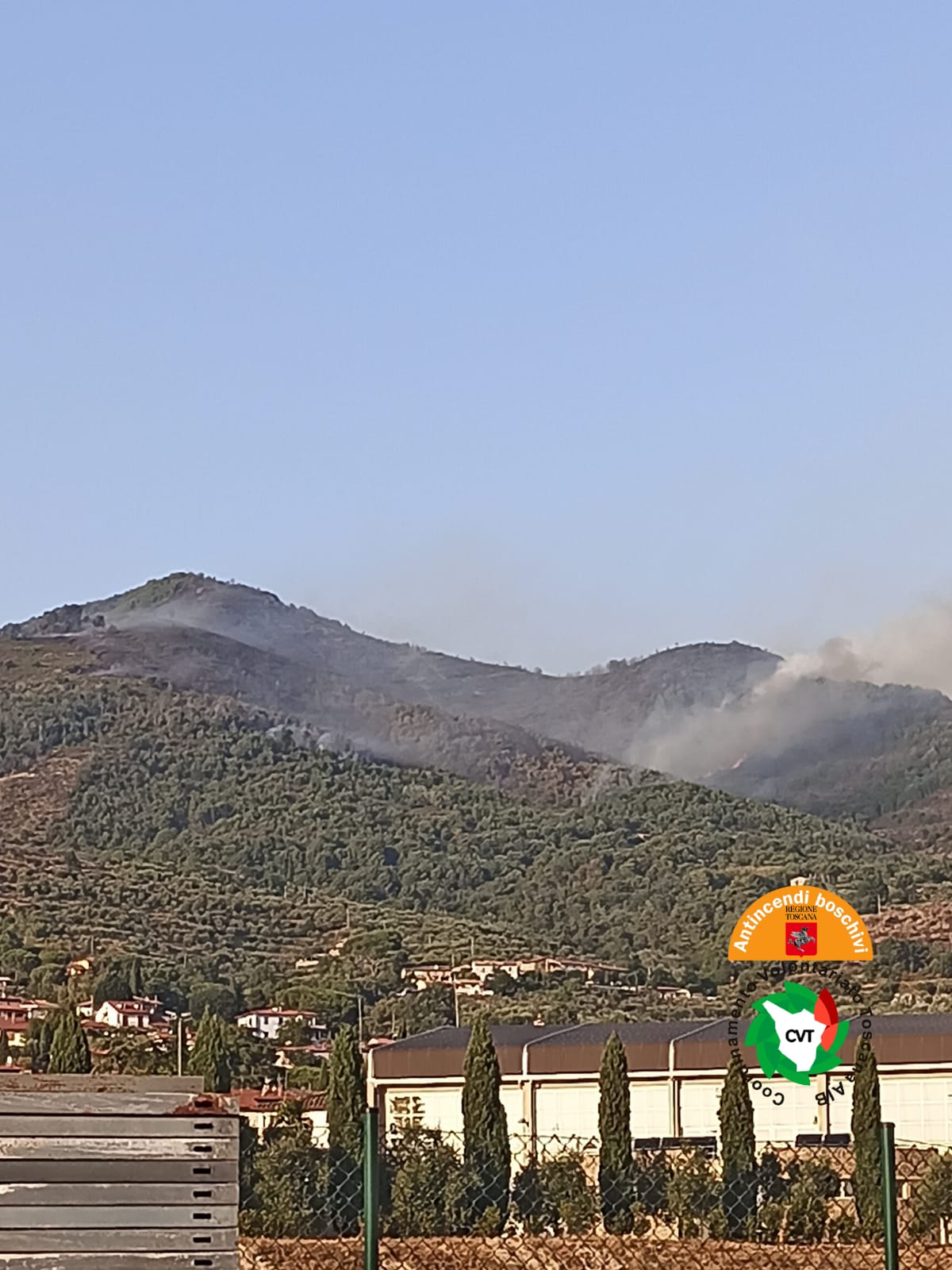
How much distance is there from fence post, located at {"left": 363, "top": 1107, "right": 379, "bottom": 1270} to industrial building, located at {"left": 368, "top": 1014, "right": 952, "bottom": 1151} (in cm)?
2896

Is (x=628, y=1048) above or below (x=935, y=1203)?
above

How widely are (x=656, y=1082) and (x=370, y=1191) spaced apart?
36.0m

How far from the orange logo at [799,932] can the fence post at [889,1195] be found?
7.68 m

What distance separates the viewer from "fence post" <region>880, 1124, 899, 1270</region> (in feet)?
27.5

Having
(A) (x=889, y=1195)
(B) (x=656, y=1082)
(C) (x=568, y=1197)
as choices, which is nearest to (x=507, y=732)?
(B) (x=656, y=1082)

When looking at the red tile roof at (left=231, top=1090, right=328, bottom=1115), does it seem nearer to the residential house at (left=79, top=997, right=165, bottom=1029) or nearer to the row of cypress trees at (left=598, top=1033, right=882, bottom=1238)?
the row of cypress trees at (left=598, top=1033, right=882, bottom=1238)

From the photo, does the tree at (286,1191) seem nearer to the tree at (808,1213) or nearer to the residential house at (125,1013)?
the tree at (808,1213)

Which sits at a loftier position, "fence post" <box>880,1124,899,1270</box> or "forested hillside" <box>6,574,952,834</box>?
"forested hillside" <box>6,574,952,834</box>

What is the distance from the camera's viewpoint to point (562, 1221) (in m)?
16.8

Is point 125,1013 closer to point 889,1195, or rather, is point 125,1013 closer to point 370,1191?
point 889,1195

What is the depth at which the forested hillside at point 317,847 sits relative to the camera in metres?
91.7

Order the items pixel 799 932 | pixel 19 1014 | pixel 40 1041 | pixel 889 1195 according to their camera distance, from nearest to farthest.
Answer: pixel 889 1195, pixel 799 932, pixel 40 1041, pixel 19 1014

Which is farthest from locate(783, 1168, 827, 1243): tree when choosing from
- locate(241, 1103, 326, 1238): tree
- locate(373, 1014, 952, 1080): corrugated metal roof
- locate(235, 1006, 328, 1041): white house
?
locate(235, 1006, 328, 1041): white house

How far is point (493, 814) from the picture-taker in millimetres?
127875
